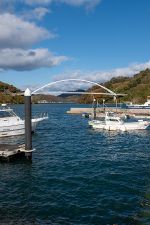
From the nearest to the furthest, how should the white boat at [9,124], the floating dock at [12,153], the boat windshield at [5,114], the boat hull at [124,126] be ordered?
the floating dock at [12,153], the white boat at [9,124], the boat windshield at [5,114], the boat hull at [124,126]

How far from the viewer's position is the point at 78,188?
2844 cm

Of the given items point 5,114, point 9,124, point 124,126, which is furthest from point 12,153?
point 124,126

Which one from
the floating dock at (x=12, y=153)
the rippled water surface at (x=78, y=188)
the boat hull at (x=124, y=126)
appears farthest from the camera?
the boat hull at (x=124, y=126)

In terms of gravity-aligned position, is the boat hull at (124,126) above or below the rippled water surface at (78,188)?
above

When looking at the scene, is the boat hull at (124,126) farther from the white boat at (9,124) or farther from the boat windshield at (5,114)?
the boat windshield at (5,114)

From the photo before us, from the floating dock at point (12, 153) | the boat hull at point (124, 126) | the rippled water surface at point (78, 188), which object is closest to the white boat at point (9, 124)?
Answer: the rippled water surface at point (78, 188)

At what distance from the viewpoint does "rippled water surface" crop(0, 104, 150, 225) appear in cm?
2225

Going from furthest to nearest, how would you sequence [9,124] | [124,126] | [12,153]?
1. [124,126]
2. [9,124]
3. [12,153]

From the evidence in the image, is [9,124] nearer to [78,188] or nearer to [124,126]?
[124,126]

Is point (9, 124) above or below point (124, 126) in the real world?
above

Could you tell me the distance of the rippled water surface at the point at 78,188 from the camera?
2225 centimetres

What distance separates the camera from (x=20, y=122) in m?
62.1

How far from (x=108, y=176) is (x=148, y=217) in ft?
34.8

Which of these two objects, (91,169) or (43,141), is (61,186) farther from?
(43,141)
